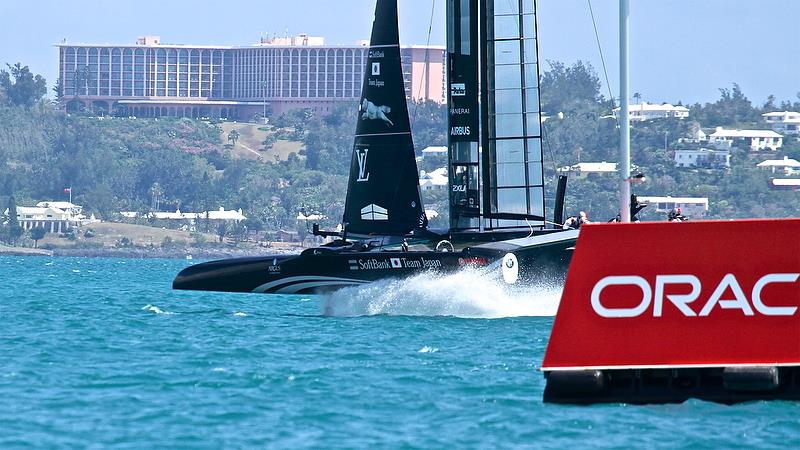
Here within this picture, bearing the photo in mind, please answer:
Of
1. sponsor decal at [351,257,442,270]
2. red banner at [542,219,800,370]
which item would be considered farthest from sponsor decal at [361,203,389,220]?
red banner at [542,219,800,370]

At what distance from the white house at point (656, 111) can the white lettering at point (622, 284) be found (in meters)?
167

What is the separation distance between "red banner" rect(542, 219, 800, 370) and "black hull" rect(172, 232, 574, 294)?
11936 mm

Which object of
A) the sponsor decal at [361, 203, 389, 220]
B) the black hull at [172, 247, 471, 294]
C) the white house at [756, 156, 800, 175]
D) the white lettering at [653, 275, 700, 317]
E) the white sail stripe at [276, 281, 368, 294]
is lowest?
the white sail stripe at [276, 281, 368, 294]

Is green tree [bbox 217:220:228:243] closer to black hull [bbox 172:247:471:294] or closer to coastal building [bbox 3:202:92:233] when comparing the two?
coastal building [bbox 3:202:92:233]

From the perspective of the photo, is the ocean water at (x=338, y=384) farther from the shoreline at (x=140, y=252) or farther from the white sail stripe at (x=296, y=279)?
the shoreline at (x=140, y=252)

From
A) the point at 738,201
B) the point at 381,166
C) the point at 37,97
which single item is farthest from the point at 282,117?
the point at 381,166

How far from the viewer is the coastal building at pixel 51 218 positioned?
5758 inches

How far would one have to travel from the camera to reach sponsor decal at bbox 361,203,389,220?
1115 inches

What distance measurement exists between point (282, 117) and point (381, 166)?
168445 mm

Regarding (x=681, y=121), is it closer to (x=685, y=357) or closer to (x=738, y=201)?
(x=738, y=201)

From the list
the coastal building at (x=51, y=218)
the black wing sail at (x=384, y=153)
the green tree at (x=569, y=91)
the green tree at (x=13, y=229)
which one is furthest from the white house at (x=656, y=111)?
the black wing sail at (x=384, y=153)

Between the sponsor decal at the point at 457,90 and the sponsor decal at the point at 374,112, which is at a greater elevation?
the sponsor decal at the point at 457,90

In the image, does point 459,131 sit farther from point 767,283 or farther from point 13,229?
point 13,229

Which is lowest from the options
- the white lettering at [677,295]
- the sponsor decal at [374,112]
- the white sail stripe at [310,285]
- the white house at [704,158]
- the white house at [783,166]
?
the white sail stripe at [310,285]
